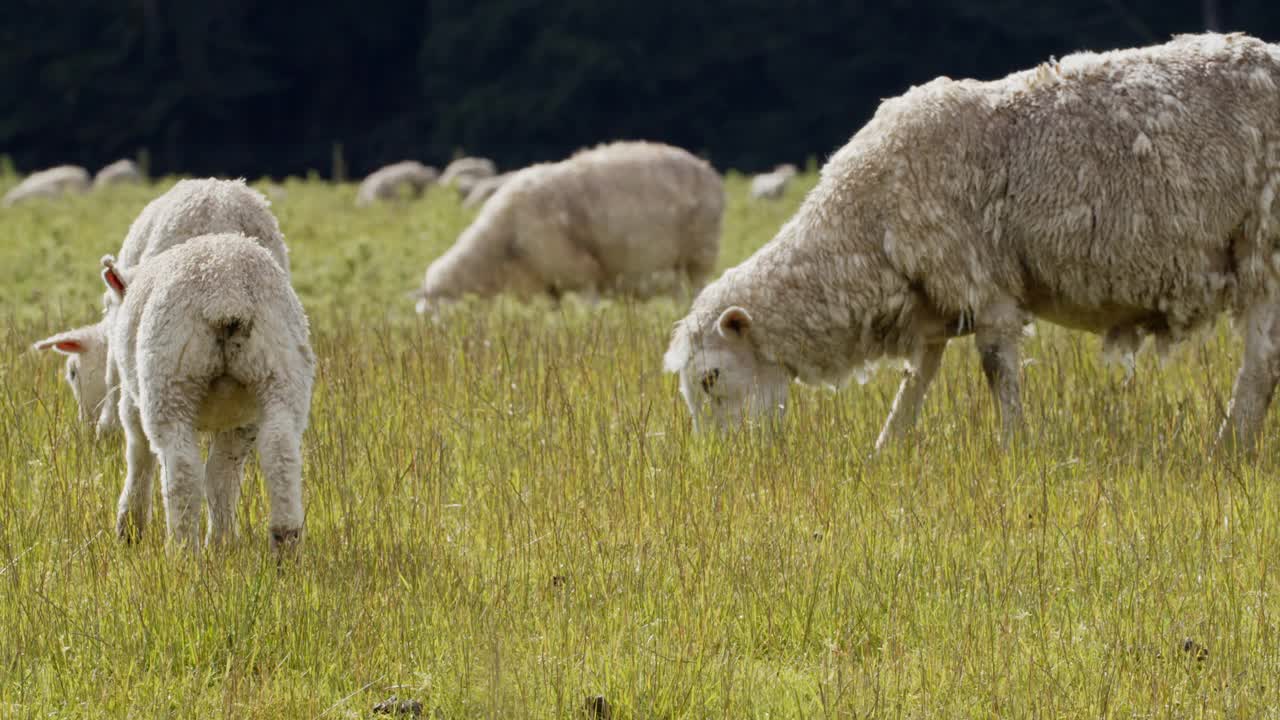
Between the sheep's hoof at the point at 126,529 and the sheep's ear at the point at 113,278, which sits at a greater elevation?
the sheep's ear at the point at 113,278

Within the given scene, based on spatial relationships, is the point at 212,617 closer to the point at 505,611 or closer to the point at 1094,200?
the point at 505,611

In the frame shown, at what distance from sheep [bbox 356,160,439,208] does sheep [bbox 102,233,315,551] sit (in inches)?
647

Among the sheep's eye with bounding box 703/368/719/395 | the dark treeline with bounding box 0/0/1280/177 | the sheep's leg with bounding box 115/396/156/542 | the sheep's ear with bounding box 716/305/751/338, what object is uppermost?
the dark treeline with bounding box 0/0/1280/177

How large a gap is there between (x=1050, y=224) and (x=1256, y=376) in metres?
0.91

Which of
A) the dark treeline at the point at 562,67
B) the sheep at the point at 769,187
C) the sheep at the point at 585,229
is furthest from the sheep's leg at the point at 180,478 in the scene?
the dark treeline at the point at 562,67

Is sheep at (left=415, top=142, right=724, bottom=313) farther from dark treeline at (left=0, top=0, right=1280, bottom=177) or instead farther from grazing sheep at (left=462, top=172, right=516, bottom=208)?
dark treeline at (left=0, top=0, right=1280, bottom=177)

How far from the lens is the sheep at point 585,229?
11.6m

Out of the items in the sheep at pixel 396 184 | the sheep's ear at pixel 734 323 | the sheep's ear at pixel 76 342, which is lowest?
the sheep's ear at pixel 734 323

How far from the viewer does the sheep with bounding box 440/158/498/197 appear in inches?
847

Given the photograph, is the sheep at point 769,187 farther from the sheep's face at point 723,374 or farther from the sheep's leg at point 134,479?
the sheep's leg at point 134,479

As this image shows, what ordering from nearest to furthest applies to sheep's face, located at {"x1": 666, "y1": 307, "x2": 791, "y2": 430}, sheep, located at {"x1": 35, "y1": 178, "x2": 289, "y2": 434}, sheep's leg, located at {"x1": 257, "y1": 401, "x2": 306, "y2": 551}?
sheep's leg, located at {"x1": 257, "y1": 401, "x2": 306, "y2": 551} → sheep, located at {"x1": 35, "y1": 178, "x2": 289, "y2": 434} → sheep's face, located at {"x1": 666, "y1": 307, "x2": 791, "y2": 430}

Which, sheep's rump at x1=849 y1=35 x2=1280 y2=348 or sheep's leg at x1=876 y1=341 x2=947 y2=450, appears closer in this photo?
sheep's rump at x1=849 y1=35 x2=1280 y2=348

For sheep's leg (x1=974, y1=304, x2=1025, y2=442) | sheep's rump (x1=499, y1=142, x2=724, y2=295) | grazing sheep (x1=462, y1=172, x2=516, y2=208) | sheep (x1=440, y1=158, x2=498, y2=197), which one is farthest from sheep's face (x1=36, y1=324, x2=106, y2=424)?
sheep (x1=440, y1=158, x2=498, y2=197)

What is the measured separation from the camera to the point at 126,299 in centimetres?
445
